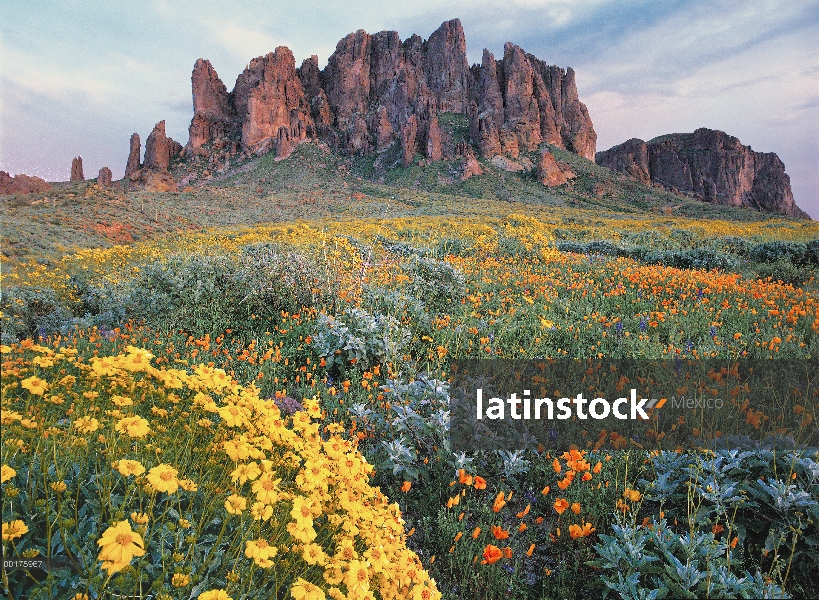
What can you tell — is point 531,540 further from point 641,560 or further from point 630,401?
point 630,401

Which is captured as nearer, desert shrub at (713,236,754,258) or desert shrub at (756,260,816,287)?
desert shrub at (756,260,816,287)

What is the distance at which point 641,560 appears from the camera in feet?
7.93

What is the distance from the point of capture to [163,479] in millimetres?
→ 1516

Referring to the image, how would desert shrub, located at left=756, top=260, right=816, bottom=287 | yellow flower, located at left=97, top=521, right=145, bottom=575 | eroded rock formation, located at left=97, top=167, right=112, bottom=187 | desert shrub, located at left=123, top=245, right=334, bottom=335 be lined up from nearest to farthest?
yellow flower, located at left=97, top=521, right=145, bottom=575 → desert shrub, located at left=123, top=245, right=334, bottom=335 → desert shrub, located at left=756, top=260, right=816, bottom=287 → eroded rock formation, located at left=97, top=167, right=112, bottom=187

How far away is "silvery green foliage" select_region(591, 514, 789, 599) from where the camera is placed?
214cm

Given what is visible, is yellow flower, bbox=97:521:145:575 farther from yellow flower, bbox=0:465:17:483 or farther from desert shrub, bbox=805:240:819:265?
desert shrub, bbox=805:240:819:265

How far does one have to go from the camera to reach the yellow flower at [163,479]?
146cm

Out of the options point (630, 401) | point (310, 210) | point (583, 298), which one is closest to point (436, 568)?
point (630, 401)

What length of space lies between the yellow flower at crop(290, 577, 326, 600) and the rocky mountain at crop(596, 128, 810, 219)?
14954 cm

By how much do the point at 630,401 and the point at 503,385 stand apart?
45.7 inches

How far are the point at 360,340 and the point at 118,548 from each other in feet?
11.8

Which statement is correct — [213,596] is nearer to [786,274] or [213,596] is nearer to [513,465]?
[513,465]

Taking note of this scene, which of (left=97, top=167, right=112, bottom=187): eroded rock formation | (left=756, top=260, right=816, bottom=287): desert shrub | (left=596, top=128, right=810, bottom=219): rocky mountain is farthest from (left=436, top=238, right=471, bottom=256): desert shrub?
(left=596, top=128, right=810, bottom=219): rocky mountain

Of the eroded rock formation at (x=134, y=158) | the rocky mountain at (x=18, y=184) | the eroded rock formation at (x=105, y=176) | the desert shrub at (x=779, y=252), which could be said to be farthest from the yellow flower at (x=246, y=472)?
the eroded rock formation at (x=134, y=158)
